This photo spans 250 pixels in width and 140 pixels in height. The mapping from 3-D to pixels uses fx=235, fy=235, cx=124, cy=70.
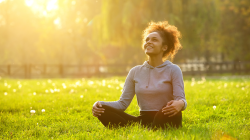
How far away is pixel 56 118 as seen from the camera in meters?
4.35

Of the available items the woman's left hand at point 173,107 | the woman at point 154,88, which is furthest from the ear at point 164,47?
the woman's left hand at point 173,107

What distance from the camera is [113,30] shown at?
1731cm

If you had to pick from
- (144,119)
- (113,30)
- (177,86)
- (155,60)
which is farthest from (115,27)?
(177,86)

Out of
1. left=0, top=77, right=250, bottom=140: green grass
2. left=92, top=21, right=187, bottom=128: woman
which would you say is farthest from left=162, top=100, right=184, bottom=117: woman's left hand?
left=0, top=77, right=250, bottom=140: green grass

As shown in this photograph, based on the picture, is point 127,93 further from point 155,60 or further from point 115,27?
point 115,27

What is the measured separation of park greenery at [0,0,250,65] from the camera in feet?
55.4

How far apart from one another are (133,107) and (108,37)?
501 inches

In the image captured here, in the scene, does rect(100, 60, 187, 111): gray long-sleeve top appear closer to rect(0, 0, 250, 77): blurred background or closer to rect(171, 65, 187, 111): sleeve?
rect(171, 65, 187, 111): sleeve

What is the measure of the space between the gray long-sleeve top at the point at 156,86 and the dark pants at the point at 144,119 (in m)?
0.09

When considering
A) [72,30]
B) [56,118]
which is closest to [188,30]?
[56,118]

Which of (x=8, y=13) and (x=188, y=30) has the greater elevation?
(x=8, y=13)

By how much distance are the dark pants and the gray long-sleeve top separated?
0.09 m

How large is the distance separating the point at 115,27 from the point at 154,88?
14.5 metres

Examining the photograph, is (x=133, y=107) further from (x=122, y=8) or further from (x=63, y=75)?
(x=63, y=75)
